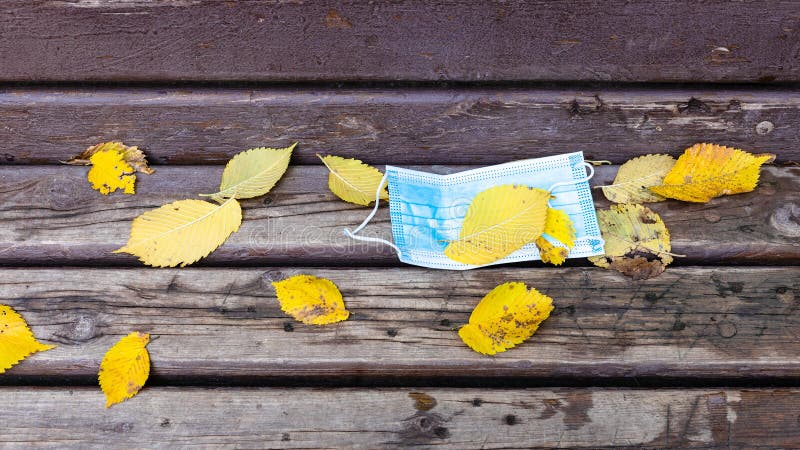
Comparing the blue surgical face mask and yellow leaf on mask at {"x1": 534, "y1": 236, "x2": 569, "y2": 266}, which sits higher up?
the blue surgical face mask

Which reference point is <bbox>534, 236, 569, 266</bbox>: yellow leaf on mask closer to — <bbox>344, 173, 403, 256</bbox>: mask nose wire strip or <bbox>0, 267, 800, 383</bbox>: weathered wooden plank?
<bbox>0, 267, 800, 383</bbox>: weathered wooden plank

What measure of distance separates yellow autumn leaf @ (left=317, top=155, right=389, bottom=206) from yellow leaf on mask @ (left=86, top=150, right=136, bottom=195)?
1.41 feet

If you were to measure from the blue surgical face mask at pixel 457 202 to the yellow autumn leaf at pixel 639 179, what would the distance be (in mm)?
64

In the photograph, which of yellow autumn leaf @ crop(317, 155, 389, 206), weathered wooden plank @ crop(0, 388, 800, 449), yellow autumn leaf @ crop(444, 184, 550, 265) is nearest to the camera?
weathered wooden plank @ crop(0, 388, 800, 449)

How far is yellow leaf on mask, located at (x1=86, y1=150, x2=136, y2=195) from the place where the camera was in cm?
133

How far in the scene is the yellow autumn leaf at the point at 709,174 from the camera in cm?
128

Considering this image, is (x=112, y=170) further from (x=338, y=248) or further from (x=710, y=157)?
(x=710, y=157)

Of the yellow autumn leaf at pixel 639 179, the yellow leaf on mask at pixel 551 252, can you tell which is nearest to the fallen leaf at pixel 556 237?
the yellow leaf on mask at pixel 551 252

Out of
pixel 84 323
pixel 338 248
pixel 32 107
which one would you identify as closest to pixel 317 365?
pixel 338 248

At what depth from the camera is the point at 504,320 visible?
1.13 m

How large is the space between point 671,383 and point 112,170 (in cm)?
127

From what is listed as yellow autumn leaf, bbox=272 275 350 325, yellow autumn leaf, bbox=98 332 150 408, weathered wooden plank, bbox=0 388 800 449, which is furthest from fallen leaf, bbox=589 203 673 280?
yellow autumn leaf, bbox=98 332 150 408

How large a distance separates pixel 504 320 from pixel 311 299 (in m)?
0.37

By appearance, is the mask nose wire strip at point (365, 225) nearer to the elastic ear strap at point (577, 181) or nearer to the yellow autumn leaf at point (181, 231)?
the yellow autumn leaf at point (181, 231)
